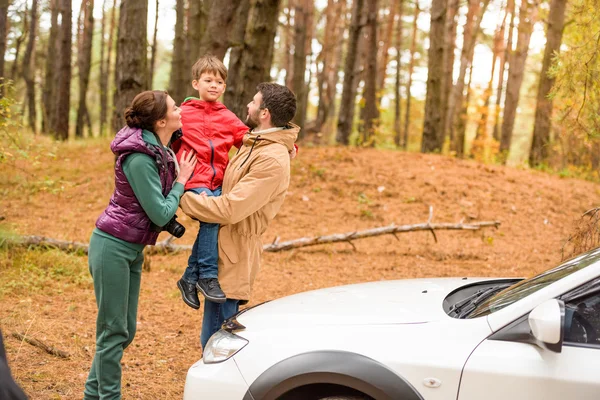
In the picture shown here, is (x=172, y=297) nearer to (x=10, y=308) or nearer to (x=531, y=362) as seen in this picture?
(x=10, y=308)

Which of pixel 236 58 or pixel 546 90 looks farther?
pixel 546 90

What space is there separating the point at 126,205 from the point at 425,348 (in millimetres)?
2063

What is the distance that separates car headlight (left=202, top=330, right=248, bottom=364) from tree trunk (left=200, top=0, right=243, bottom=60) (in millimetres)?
9435

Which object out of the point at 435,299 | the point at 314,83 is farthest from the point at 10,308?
the point at 314,83

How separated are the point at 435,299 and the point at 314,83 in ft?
126

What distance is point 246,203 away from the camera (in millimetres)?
3926

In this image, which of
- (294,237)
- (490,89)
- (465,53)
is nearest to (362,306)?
(294,237)

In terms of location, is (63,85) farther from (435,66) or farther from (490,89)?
(490,89)

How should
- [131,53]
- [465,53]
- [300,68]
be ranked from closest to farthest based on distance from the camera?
[131,53]
[300,68]
[465,53]

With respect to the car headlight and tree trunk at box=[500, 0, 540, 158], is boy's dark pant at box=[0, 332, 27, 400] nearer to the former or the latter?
the car headlight

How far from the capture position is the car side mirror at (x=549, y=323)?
2545mm

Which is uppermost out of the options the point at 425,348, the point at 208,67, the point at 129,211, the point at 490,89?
the point at 490,89

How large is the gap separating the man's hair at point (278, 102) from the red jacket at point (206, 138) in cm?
40

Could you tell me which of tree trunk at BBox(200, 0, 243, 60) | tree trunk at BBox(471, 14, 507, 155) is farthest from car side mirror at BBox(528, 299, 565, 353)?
tree trunk at BBox(471, 14, 507, 155)
